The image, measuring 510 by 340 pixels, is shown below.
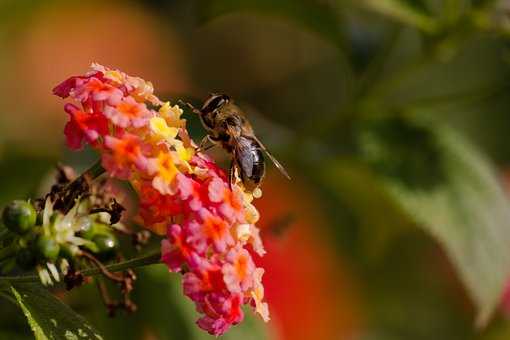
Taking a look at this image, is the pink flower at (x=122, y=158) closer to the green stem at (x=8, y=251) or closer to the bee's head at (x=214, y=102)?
the green stem at (x=8, y=251)

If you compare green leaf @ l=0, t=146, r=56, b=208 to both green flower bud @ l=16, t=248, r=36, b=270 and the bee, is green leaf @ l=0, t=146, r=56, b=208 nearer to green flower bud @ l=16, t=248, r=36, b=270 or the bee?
the bee

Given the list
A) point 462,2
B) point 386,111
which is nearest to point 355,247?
point 386,111

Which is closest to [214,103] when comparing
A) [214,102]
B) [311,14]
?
[214,102]

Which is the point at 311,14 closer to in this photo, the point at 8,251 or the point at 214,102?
the point at 214,102

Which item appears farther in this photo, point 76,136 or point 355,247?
point 355,247

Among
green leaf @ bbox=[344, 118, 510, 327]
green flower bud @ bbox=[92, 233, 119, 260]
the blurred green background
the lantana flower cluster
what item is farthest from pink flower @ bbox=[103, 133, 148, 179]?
green leaf @ bbox=[344, 118, 510, 327]

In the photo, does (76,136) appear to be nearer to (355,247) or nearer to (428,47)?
(428,47)
